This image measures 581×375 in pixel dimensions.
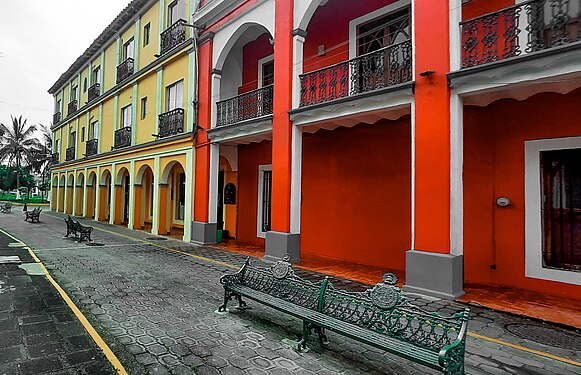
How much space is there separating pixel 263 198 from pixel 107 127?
12190 mm

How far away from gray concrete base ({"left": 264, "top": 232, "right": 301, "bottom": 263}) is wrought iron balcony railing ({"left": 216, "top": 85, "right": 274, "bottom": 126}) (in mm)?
3956

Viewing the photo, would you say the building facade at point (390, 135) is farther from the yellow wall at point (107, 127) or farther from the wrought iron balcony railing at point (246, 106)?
the yellow wall at point (107, 127)

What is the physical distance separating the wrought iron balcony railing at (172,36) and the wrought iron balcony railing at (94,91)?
886 centimetres

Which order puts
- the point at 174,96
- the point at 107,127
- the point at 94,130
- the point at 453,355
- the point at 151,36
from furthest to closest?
the point at 94,130
the point at 107,127
the point at 151,36
the point at 174,96
the point at 453,355

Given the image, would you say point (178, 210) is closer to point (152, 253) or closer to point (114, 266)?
point (152, 253)

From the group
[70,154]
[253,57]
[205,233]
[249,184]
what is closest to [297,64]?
[253,57]

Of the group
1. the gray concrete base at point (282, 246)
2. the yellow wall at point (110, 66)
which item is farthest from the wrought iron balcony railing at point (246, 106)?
the yellow wall at point (110, 66)

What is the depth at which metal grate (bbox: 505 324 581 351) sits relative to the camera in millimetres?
4219

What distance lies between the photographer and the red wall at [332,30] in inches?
377

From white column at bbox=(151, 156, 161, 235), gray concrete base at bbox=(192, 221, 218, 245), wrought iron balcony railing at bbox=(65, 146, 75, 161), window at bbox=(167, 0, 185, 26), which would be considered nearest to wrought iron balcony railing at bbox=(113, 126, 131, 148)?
white column at bbox=(151, 156, 161, 235)

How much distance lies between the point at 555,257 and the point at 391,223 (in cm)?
337

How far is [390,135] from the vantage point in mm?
8992

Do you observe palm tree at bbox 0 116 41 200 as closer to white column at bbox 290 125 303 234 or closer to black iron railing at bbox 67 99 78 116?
black iron railing at bbox 67 99 78 116

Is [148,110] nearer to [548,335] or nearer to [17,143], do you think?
[548,335]
